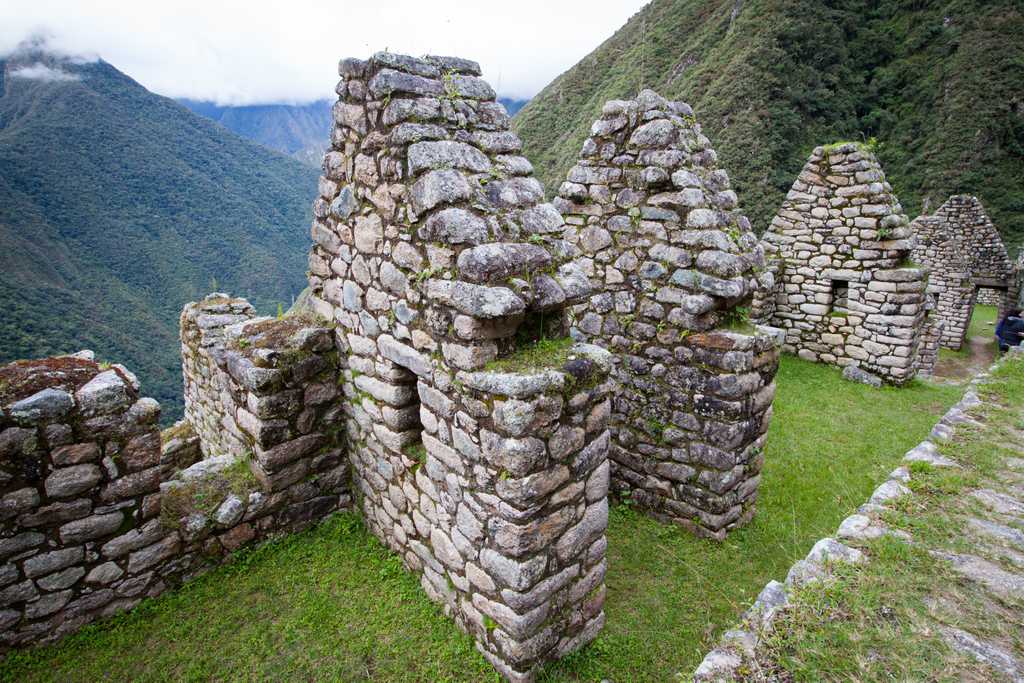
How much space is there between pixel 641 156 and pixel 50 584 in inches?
245

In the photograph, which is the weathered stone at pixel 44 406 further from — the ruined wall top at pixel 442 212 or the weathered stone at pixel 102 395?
the ruined wall top at pixel 442 212

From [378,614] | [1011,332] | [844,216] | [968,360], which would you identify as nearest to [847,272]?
[844,216]

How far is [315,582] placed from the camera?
13.8ft

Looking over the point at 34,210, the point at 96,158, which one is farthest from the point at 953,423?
the point at 96,158

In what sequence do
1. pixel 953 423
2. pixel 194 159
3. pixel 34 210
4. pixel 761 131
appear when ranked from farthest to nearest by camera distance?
pixel 194 159 → pixel 761 131 → pixel 34 210 → pixel 953 423

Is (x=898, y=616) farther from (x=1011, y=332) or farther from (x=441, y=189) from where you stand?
(x=1011, y=332)

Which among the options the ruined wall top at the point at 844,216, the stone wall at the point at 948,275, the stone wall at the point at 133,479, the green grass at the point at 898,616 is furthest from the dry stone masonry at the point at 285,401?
the stone wall at the point at 948,275

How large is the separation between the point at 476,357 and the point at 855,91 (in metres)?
44.5

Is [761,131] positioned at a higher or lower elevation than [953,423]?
higher

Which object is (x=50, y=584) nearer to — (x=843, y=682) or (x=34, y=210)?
(x=843, y=682)

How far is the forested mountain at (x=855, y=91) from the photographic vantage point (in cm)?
2777

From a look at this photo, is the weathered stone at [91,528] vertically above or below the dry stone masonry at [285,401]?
below

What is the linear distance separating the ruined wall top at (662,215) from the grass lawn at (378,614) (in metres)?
2.36

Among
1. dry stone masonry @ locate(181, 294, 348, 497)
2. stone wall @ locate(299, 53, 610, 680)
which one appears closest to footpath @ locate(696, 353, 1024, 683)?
stone wall @ locate(299, 53, 610, 680)
